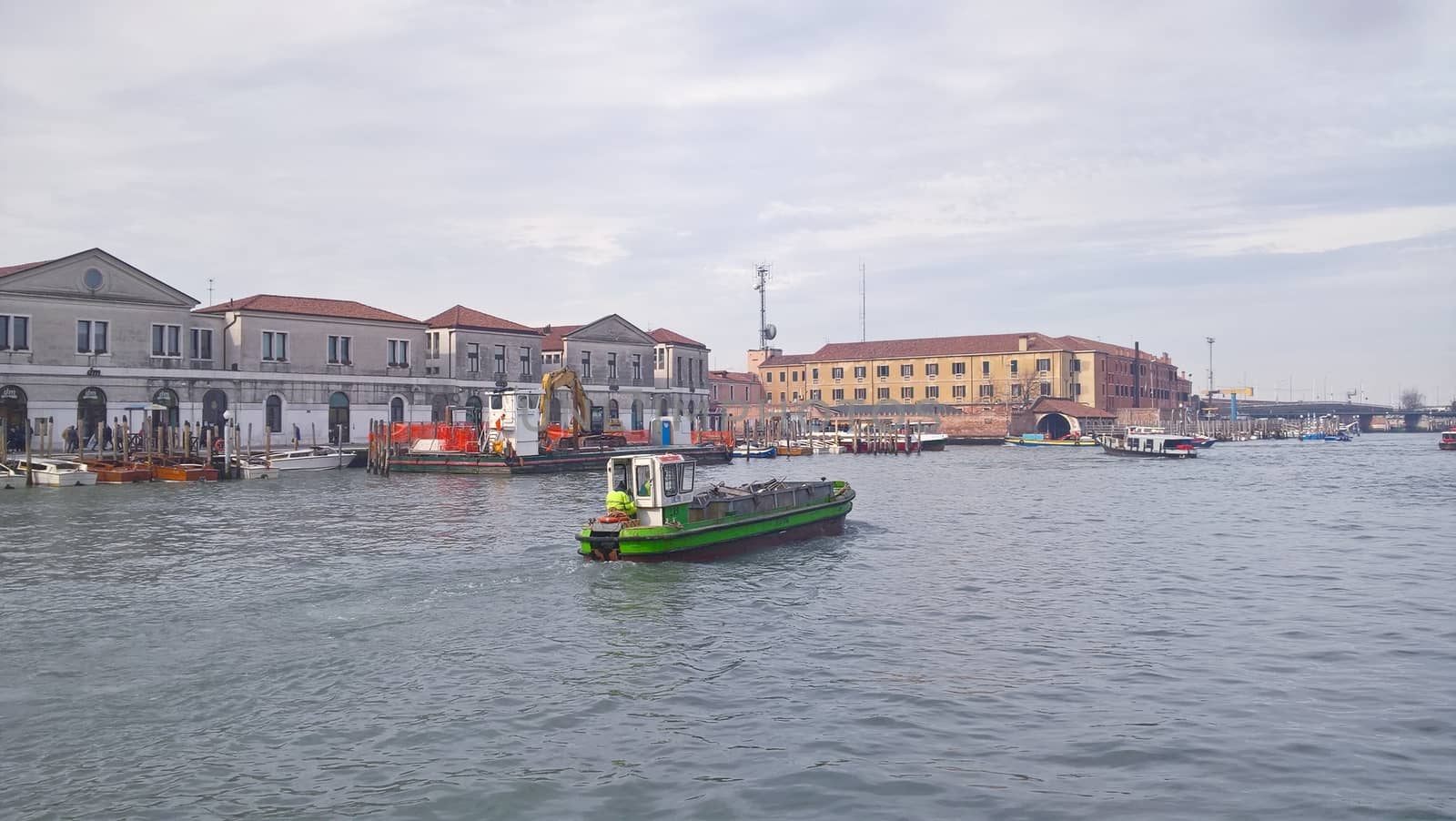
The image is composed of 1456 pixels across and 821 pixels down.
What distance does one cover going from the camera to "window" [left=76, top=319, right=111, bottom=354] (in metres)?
49.6

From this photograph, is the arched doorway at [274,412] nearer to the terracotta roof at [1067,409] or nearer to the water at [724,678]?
the water at [724,678]

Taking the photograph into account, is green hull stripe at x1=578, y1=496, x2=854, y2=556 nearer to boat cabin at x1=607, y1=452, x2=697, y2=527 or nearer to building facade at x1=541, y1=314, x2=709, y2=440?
boat cabin at x1=607, y1=452, x2=697, y2=527

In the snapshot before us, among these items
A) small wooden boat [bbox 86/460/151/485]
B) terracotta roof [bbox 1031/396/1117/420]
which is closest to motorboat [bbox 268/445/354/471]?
small wooden boat [bbox 86/460/151/485]

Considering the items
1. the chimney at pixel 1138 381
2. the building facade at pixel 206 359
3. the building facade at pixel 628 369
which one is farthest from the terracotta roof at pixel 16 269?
the chimney at pixel 1138 381

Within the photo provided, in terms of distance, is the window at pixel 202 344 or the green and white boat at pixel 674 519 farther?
the window at pixel 202 344

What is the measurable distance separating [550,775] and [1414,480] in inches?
2148

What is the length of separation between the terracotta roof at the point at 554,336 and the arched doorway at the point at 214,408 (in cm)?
2141

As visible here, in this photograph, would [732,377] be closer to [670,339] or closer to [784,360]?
[784,360]

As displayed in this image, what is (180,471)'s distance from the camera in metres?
44.2

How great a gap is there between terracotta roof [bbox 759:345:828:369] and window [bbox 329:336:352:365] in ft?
244

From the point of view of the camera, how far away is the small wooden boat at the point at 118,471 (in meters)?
42.2

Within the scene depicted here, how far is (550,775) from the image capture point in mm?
9969

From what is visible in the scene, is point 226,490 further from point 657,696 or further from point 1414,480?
point 1414,480

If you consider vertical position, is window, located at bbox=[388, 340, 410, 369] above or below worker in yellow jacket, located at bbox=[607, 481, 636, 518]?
above
